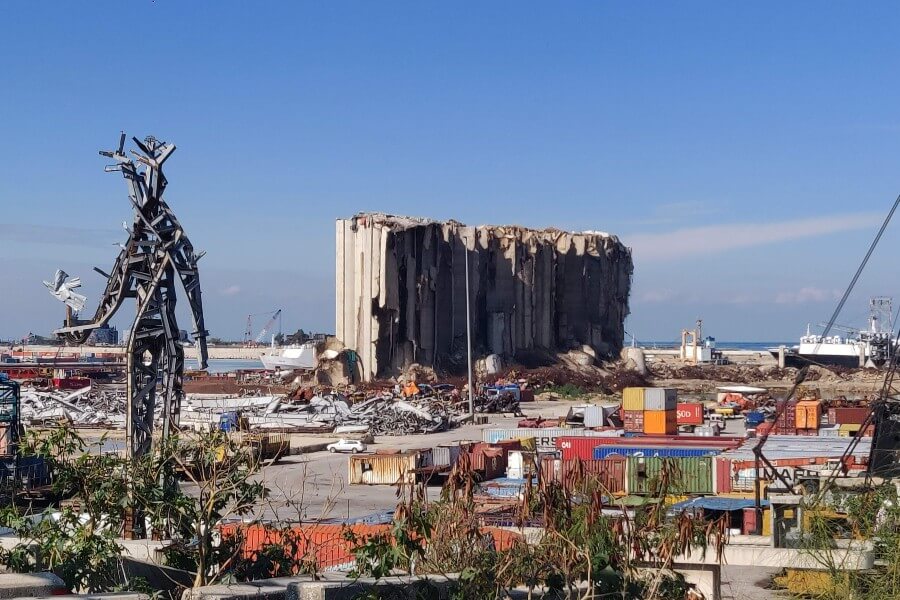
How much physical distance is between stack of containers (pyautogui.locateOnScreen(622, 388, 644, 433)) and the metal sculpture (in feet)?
129

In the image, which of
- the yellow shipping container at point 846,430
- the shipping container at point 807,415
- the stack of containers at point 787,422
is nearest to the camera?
the yellow shipping container at point 846,430

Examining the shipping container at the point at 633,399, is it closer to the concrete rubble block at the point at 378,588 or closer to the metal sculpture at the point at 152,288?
the metal sculpture at the point at 152,288

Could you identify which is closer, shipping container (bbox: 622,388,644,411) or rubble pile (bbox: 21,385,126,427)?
shipping container (bbox: 622,388,644,411)

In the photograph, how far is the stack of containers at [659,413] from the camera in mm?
54812

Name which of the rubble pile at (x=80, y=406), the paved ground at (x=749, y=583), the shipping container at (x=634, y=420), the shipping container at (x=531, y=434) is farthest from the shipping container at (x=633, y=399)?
the paved ground at (x=749, y=583)

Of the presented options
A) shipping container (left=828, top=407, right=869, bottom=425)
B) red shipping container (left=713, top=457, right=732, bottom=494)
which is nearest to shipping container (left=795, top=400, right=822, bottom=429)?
shipping container (left=828, top=407, right=869, bottom=425)

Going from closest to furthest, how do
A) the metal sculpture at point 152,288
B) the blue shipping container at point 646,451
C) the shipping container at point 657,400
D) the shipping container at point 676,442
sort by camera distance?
the metal sculpture at point 152,288, the blue shipping container at point 646,451, the shipping container at point 676,442, the shipping container at point 657,400

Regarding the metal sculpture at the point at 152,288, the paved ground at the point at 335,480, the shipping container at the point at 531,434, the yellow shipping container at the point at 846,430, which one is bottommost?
the paved ground at the point at 335,480

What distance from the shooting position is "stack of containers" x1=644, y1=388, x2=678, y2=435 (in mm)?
54812

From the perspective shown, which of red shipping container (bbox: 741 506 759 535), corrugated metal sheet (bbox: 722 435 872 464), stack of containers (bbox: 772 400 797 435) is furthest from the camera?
stack of containers (bbox: 772 400 797 435)

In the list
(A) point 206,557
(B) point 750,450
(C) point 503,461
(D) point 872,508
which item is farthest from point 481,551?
(C) point 503,461

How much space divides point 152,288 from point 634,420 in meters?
40.9

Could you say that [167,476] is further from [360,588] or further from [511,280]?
[511,280]

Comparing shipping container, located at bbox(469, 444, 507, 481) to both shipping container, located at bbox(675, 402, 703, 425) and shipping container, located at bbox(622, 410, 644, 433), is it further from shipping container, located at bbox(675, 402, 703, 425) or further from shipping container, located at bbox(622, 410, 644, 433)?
shipping container, located at bbox(675, 402, 703, 425)
